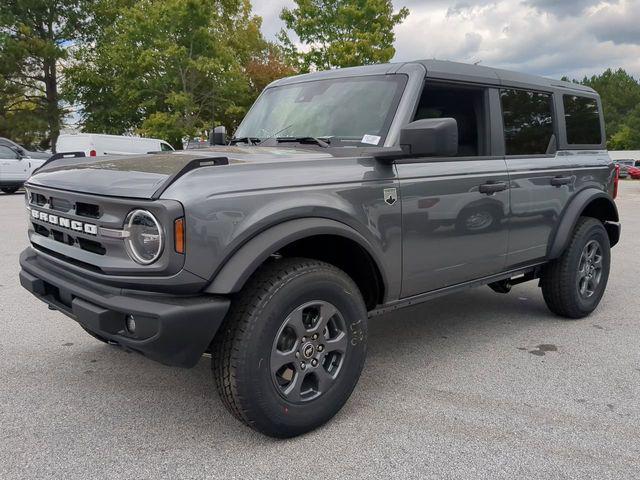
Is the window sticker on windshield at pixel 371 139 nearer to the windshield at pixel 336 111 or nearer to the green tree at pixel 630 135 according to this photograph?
the windshield at pixel 336 111

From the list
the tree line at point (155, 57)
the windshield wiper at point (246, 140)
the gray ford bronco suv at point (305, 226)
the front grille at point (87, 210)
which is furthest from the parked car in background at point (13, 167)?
the front grille at point (87, 210)

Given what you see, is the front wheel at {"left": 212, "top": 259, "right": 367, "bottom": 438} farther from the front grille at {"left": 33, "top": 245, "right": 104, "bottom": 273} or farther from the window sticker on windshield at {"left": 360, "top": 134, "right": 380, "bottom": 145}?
the window sticker on windshield at {"left": 360, "top": 134, "right": 380, "bottom": 145}

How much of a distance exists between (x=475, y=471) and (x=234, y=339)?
1208mm

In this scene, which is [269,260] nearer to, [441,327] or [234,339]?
[234,339]

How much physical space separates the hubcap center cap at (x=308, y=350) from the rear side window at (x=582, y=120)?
9.94 ft

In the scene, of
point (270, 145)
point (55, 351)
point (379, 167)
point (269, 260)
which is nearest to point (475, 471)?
point (269, 260)

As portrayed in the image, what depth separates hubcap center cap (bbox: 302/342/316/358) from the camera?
108 inches

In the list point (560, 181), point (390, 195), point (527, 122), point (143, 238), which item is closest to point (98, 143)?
point (527, 122)

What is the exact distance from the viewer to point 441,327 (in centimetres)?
455

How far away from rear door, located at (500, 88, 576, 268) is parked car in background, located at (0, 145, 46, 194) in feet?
56.1

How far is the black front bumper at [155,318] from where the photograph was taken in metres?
2.30

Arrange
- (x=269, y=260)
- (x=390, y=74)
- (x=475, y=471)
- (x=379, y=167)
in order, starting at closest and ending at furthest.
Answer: (x=475, y=471)
(x=269, y=260)
(x=379, y=167)
(x=390, y=74)

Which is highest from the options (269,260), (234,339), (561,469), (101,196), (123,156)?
(123,156)

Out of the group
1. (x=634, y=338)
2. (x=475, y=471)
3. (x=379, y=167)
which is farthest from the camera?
(x=634, y=338)
